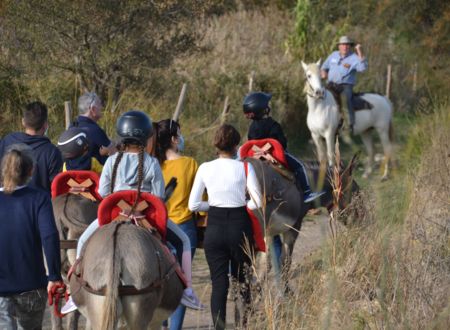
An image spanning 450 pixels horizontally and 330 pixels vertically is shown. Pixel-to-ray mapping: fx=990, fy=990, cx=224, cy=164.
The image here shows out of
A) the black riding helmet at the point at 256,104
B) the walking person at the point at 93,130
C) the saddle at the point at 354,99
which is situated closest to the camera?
the walking person at the point at 93,130

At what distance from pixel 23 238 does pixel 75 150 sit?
96.1 inches

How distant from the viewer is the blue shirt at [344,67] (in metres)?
20.1

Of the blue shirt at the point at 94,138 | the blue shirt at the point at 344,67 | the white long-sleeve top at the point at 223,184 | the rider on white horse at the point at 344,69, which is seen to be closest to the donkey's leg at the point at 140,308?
the white long-sleeve top at the point at 223,184

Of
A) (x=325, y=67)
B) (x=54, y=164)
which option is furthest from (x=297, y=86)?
(x=54, y=164)

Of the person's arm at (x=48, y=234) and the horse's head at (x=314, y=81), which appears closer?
the person's arm at (x=48, y=234)

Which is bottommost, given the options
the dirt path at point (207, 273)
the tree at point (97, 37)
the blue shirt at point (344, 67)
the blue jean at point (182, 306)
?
the dirt path at point (207, 273)

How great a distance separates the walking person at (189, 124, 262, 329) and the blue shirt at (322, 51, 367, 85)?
41.5 feet

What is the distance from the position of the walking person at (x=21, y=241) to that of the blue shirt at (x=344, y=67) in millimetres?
14496

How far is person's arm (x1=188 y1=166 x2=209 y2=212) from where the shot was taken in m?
7.72

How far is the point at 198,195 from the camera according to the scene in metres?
7.76

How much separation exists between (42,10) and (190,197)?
966 centimetres

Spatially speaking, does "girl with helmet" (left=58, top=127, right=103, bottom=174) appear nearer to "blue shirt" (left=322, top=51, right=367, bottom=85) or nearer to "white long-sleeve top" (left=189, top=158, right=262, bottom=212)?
"white long-sleeve top" (left=189, top=158, right=262, bottom=212)

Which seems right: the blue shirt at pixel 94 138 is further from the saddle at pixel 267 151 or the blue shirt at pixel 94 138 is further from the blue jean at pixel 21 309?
the blue jean at pixel 21 309

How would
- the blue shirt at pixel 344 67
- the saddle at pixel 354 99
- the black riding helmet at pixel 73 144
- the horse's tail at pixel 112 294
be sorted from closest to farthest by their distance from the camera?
1. the horse's tail at pixel 112 294
2. the black riding helmet at pixel 73 144
3. the saddle at pixel 354 99
4. the blue shirt at pixel 344 67
